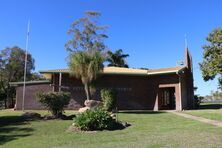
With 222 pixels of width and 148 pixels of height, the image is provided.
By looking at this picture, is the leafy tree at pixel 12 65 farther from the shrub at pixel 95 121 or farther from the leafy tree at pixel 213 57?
the shrub at pixel 95 121

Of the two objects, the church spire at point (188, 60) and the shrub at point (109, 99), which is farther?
the church spire at point (188, 60)

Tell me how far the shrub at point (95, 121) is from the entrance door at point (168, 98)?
1722 centimetres

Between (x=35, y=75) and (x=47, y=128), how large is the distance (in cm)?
4766

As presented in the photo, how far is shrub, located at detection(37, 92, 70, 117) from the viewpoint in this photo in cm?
1838

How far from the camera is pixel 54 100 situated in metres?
18.5

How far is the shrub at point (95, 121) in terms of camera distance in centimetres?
1348

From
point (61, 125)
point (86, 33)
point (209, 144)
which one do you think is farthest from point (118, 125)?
point (86, 33)

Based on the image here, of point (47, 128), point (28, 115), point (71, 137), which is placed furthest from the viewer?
point (28, 115)

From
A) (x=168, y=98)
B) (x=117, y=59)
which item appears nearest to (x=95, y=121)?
(x=168, y=98)

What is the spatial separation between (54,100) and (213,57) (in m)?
22.3

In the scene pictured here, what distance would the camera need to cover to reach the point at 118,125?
1445cm

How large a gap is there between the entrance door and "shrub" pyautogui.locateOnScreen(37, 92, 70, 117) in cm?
1405

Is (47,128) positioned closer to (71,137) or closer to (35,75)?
(71,137)

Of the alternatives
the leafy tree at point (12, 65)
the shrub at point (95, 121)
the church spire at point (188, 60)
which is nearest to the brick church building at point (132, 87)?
the church spire at point (188, 60)
